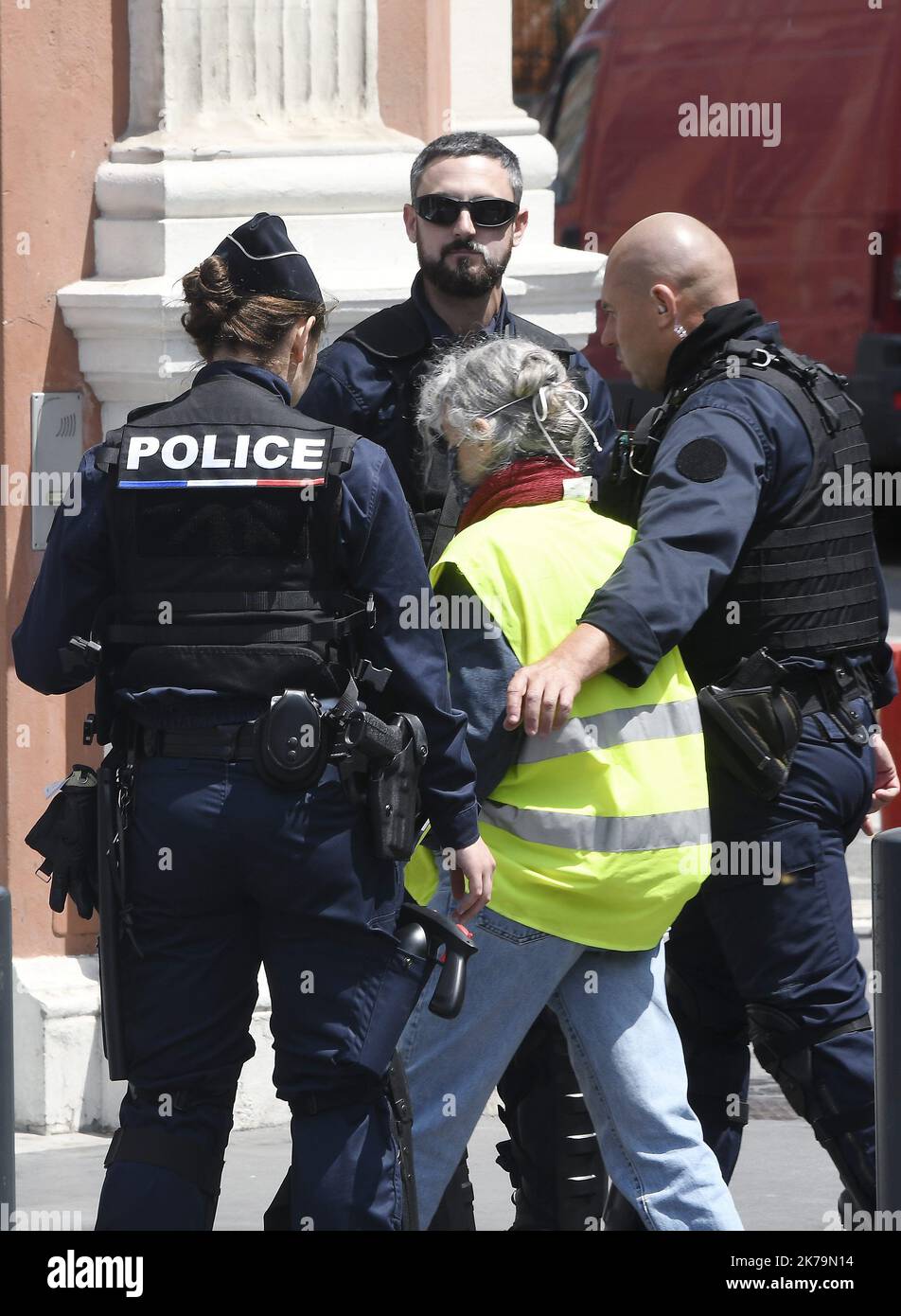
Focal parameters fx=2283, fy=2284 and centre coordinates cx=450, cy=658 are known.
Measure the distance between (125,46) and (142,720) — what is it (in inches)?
90.5

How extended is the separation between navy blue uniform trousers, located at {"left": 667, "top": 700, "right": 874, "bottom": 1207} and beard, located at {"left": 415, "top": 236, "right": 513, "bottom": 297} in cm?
113

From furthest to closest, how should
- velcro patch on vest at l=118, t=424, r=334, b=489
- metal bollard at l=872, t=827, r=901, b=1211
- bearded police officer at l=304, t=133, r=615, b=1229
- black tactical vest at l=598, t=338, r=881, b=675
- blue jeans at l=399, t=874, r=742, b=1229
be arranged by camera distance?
bearded police officer at l=304, t=133, r=615, b=1229 → black tactical vest at l=598, t=338, r=881, b=675 → blue jeans at l=399, t=874, r=742, b=1229 → velcro patch on vest at l=118, t=424, r=334, b=489 → metal bollard at l=872, t=827, r=901, b=1211

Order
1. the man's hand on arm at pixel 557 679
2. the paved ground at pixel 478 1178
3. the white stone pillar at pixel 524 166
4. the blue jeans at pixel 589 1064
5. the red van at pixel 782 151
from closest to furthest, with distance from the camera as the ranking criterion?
the man's hand on arm at pixel 557 679, the blue jeans at pixel 589 1064, the paved ground at pixel 478 1178, the white stone pillar at pixel 524 166, the red van at pixel 782 151

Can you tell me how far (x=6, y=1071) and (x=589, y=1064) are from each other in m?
1.04

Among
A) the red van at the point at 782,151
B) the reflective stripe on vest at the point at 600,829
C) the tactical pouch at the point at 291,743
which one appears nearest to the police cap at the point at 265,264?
the tactical pouch at the point at 291,743

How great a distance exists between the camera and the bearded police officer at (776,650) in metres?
3.93

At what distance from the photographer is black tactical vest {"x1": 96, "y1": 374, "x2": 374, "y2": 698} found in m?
3.37

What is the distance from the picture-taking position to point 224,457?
3.37 m

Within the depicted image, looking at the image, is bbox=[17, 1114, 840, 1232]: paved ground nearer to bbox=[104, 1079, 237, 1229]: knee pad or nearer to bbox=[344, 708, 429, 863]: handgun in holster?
bbox=[104, 1079, 237, 1229]: knee pad

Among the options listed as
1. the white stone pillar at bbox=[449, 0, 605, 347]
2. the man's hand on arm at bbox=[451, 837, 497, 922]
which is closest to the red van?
the white stone pillar at bbox=[449, 0, 605, 347]

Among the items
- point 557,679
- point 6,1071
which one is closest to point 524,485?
point 557,679

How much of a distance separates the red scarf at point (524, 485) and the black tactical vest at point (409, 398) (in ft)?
Answer: 1.97

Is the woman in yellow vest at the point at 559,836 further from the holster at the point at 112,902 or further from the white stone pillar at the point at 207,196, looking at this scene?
the white stone pillar at the point at 207,196
